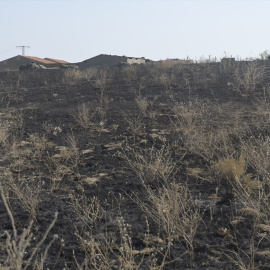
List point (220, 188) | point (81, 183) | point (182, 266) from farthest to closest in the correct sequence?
point (81, 183) < point (220, 188) < point (182, 266)

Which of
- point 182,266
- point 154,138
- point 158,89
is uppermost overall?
point 158,89

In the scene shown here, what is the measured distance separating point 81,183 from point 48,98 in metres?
8.39

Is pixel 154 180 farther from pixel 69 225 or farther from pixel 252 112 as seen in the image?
pixel 252 112

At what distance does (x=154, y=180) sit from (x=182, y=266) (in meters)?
2.09

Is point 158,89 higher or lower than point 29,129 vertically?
higher

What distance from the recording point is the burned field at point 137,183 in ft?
11.1

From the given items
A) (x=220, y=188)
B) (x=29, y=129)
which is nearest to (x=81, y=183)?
(x=220, y=188)

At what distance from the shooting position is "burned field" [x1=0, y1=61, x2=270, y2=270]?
133 inches

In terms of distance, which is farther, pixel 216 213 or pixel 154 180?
pixel 154 180

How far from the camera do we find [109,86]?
1464 centimetres

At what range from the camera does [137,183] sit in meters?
5.23

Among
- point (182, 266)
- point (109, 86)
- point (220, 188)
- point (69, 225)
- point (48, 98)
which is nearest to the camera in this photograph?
point (182, 266)

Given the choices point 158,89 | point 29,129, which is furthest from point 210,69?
point 29,129

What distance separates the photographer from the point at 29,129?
8.72m
